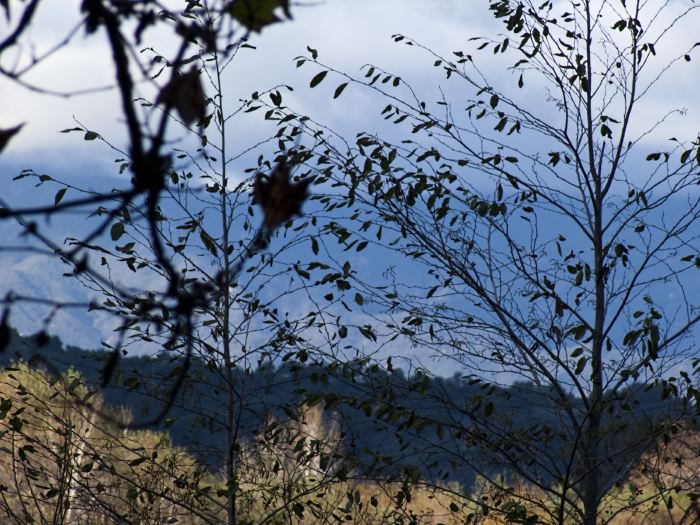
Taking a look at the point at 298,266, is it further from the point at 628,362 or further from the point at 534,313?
the point at 628,362

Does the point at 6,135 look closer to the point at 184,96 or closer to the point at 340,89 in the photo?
the point at 184,96

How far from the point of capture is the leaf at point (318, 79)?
489 centimetres

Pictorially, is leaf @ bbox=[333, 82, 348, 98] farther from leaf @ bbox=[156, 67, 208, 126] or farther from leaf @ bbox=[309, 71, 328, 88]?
leaf @ bbox=[156, 67, 208, 126]

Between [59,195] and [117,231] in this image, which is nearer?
[117,231]

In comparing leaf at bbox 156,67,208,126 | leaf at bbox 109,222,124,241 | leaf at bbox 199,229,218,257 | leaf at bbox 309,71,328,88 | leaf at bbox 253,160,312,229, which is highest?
leaf at bbox 309,71,328,88

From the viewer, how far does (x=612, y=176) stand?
5.62 m

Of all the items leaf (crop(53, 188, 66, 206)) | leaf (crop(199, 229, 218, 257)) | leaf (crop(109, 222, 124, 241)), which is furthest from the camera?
leaf (crop(199, 229, 218, 257))

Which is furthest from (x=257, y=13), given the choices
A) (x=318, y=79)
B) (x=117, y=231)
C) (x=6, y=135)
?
(x=318, y=79)

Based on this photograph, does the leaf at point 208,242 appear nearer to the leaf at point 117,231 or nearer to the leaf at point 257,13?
the leaf at point 117,231

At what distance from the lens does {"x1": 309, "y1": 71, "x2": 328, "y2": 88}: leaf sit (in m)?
4.89

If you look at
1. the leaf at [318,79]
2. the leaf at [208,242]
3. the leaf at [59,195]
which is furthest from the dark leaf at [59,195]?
the leaf at [318,79]

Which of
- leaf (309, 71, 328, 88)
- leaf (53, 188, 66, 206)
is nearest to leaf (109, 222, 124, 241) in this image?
leaf (53, 188, 66, 206)

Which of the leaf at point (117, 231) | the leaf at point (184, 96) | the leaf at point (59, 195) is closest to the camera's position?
the leaf at point (184, 96)

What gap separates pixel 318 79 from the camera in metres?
4.94
